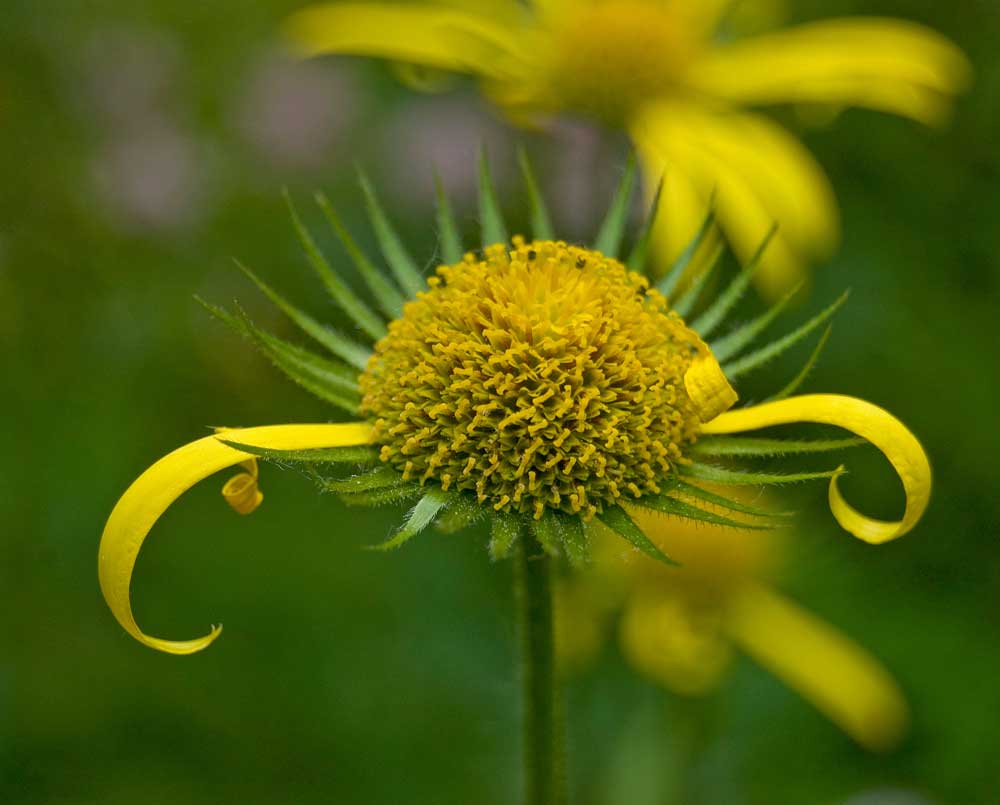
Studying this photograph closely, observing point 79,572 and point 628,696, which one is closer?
point 79,572

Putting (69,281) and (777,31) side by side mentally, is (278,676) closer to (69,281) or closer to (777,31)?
(69,281)

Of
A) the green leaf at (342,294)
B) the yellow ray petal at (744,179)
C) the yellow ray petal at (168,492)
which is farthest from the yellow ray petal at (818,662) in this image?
the yellow ray petal at (168,492)

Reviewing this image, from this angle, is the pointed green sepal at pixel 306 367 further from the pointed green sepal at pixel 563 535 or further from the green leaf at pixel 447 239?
the pointed green sepal at pixel 563 535

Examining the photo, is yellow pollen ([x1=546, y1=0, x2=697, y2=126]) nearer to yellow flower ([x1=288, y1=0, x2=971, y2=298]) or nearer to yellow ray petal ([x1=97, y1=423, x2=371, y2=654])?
yellow flower ([x1=288, y1=0, x2=971, y2=298])

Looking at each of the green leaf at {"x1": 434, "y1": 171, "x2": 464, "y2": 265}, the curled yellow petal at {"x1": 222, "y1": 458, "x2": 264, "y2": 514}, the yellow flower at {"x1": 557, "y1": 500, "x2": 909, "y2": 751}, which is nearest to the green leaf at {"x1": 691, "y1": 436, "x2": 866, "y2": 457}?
the green leaf at {"x1": 434, "y1": 171, "x2": 464, "y2": 265}

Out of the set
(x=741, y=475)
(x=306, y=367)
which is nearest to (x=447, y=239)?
(x=306, y=367)

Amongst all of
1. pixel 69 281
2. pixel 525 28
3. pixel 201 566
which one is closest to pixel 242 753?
pixel 201 566
